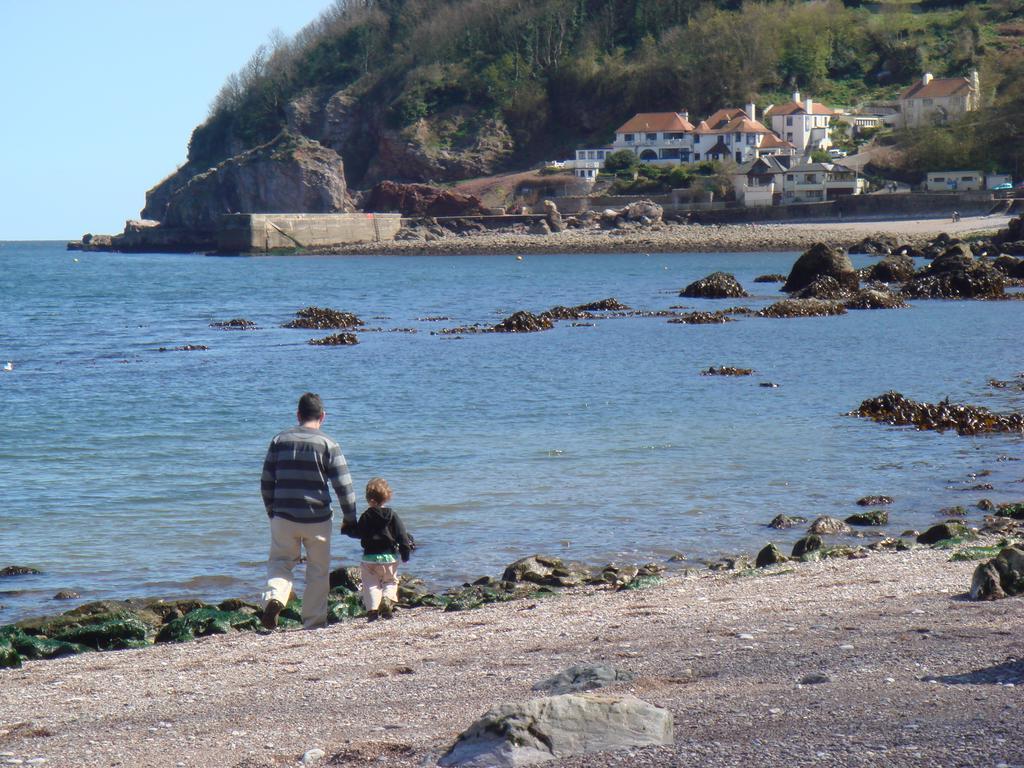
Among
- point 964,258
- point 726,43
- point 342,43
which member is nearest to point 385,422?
point 964,258

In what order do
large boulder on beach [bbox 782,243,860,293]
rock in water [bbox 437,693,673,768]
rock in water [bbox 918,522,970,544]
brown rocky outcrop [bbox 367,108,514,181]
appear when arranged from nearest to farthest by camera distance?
rock in water [bbox 437,693,673,768], rock in water [bbox 918,522,970,544], large boulder on beach [bbox 782,243,860,293], brown rocky outcrop [bbox 367,108,514,181]

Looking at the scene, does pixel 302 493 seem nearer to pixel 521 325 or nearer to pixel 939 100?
pixel 521 325

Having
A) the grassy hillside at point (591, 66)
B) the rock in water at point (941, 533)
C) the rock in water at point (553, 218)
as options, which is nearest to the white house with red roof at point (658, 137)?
the grassy hillside at point (591, 66)


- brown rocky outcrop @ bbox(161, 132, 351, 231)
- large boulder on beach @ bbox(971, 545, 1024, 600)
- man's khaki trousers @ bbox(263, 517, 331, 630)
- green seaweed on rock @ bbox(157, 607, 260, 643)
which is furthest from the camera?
brown rocky outcrop @ bbox(161, 132, 351, 231)

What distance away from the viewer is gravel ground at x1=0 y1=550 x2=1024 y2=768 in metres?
5.18

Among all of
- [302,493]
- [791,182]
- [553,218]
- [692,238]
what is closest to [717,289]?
[302,493]

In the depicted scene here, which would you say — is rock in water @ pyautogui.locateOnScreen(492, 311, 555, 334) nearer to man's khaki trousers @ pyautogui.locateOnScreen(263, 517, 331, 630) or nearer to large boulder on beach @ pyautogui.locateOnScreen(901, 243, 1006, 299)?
large boulder on beach @ pyautogui.locateOnScreen(901, 243, 1006, 299)

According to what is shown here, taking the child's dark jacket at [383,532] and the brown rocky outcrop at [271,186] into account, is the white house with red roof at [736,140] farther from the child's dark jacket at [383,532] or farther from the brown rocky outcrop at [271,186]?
the child's dark jacket at [383,532]

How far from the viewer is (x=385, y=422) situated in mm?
21828

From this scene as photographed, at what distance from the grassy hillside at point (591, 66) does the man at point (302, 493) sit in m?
115

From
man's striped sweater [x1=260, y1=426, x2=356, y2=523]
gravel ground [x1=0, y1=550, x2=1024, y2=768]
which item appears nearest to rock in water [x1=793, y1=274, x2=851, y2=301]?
gravel ground [x1=0, y1=550, x2=1024, y2=768]

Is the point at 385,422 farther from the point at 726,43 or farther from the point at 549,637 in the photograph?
the point at 726,43

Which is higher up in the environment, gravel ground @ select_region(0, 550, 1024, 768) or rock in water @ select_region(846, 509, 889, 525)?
gravel ground @ select_region(0, 550, 1024, 768)

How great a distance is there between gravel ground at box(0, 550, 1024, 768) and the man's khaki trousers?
20 centimetres
